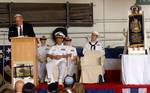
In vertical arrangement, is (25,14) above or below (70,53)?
above

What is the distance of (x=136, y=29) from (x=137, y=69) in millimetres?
782

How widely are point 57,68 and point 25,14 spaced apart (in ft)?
8.16

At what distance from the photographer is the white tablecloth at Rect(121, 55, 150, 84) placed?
761 centimetres

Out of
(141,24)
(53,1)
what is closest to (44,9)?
(53,1)

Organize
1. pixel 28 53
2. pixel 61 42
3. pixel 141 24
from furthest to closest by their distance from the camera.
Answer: pixel 61 42 → pixel 141 24 → pixel 28 53

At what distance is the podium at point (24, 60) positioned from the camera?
7.11 m

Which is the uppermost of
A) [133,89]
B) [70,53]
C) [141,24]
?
[141,24]

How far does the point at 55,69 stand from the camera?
324 inches

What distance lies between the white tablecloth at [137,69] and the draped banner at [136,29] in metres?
0.39

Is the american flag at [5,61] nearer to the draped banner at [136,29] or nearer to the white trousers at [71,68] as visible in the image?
the white trousers at [71,68]

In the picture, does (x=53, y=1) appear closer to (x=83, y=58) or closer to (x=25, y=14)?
(x=25, y=14)

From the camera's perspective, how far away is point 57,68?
821 cm

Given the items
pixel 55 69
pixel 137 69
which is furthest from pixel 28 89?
pixel 55 69

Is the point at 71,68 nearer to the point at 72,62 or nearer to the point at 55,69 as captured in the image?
the point at 72,62
